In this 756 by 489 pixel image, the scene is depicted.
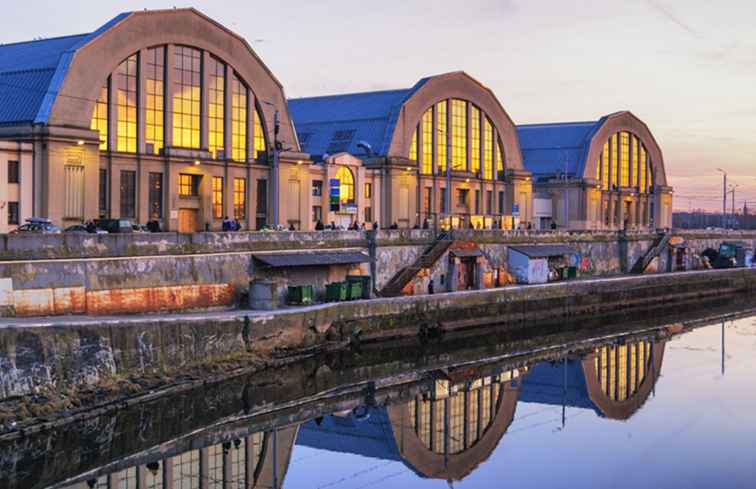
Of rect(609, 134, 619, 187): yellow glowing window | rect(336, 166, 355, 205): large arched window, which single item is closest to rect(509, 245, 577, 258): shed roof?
rect(336, 166, 355, 205): large arched window

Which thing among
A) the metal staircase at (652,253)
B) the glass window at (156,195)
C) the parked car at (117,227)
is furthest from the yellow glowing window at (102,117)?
the metal staircase at (652,253)

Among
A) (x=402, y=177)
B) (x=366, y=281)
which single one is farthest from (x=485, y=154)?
(x=366, y=281)

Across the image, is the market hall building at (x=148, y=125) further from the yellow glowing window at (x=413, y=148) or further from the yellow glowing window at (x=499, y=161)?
the yellow glowing window at (x=499, y=161)

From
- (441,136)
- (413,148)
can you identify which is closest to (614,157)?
(441,136)

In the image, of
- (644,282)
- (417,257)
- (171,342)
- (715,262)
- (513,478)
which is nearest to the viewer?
(513,478)

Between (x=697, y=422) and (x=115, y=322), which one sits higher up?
(x=115, y=322)

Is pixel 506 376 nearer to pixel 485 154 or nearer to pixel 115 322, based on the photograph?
pixel 115 322

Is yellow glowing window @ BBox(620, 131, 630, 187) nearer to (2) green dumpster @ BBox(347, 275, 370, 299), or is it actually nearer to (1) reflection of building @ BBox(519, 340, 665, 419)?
(1) reflection of building @ BBox(519, 340, 665, 419)

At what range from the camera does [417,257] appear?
60.5 metres

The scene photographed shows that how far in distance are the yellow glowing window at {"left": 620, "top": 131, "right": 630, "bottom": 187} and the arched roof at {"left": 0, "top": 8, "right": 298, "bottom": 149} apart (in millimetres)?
63133

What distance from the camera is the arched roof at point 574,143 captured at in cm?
10769

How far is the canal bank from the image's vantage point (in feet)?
104

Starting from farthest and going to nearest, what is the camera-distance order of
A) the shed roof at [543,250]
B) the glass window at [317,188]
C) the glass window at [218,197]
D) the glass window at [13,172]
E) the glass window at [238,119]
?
the glass window at [317,188]
the shed roof at [543,250]
the glass window at [238,119]
the glass window at [218,197]
the glass window at [13,172]

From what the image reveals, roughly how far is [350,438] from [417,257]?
91.5ft
